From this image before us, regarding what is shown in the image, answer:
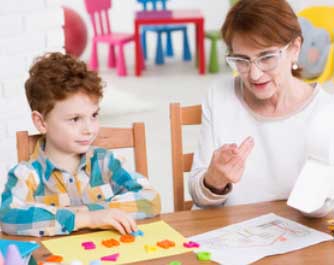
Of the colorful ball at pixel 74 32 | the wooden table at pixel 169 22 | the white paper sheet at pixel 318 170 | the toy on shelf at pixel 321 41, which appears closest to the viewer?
the white paper sheet at pixel 318 170

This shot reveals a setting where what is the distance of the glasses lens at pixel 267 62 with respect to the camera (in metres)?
1.73

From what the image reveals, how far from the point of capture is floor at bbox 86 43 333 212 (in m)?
4.12

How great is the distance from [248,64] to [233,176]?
290 mm

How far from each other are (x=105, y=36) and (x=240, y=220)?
5.37m

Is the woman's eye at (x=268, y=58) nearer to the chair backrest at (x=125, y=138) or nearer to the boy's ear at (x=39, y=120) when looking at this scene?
the chair backrest at (x=125, y=138)

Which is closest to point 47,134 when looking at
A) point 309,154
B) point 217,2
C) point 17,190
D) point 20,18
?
point 17,190

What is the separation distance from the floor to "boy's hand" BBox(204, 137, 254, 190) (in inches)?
69.5

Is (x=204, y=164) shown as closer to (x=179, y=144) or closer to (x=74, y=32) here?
(x=179, y=144)

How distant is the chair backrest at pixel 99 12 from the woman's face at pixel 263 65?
5.12 meters

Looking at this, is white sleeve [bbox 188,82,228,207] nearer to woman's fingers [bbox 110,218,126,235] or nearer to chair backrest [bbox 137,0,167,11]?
woman's fingers [bbox 110,218,126,235]

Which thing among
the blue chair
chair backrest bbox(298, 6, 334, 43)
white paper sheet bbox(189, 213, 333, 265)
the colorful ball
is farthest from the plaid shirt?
the blue chair

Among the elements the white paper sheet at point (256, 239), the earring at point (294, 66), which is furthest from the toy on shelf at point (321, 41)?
the white paper sheet at point (256, 239)

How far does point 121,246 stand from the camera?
1479 millimetres

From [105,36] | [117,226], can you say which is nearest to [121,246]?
[117,226]
